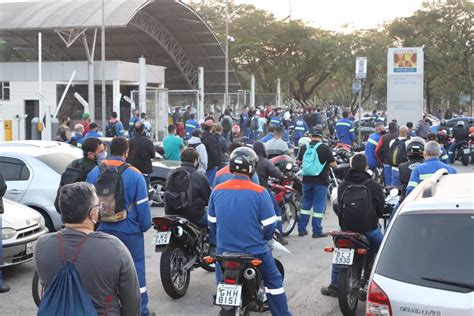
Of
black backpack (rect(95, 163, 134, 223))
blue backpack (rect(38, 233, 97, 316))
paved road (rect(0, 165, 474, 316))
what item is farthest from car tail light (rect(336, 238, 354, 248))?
blue backpack (rect(38, 233, 97, 316))

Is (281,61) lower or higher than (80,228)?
higher

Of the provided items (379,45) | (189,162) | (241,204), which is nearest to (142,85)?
(189,162)

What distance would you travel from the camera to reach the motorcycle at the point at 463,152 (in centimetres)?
2334

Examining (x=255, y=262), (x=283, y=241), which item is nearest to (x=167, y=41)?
(x=283, y=241)

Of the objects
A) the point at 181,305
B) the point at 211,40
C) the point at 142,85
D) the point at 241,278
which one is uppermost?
the point at 211,40

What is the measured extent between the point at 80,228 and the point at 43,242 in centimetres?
25

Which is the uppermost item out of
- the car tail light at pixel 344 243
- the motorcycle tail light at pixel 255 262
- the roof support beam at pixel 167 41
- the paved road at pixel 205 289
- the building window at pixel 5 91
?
the roof support beam at pixel 167 41

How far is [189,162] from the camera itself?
7652mm

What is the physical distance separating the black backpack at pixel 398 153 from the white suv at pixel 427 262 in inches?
324

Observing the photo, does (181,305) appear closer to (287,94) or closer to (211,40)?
(211,40)

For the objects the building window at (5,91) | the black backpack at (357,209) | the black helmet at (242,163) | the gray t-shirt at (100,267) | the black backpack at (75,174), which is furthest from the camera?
the building window at (5,91)

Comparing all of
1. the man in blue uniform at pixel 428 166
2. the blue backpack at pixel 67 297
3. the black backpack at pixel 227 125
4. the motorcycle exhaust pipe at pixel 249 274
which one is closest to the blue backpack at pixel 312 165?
the man in blue uniform at pixel 428 166

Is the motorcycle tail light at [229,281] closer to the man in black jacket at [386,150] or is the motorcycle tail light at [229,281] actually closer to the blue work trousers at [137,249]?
the blue work trousers at [137,249]

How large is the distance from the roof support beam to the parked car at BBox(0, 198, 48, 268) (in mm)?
30927
